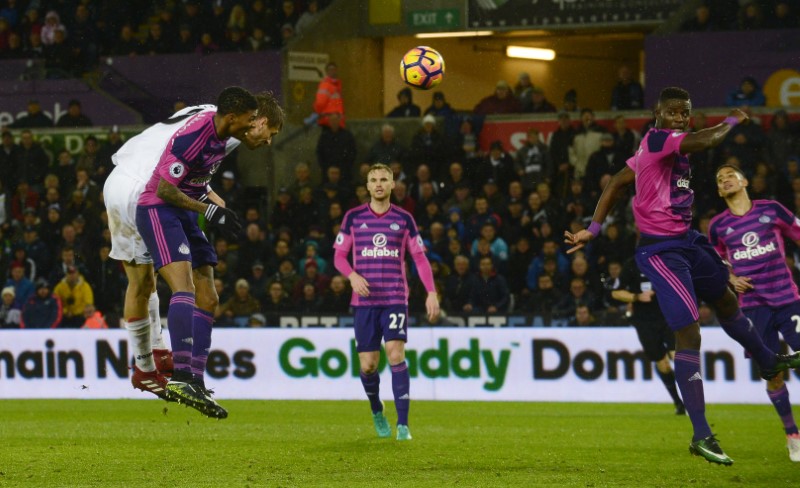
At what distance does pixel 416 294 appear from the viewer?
18000 millimetres

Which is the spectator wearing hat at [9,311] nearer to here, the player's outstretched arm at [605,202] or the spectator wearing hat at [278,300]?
the spectator wearing hat at [278,300]

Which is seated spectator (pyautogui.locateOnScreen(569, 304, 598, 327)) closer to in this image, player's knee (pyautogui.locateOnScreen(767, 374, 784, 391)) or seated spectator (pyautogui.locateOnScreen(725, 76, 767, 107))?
seated spectator (pyautogui.locateOnScreen(725, 76, 767, 107))

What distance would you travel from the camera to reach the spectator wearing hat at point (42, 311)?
1869 centimetres

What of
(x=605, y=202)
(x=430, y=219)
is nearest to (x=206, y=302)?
(x=605, y=202)

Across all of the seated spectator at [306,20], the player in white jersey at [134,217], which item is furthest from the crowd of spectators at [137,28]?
the player in white jersey at [134,217]

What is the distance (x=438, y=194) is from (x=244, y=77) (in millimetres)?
5661

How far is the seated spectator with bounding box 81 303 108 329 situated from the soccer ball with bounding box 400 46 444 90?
6797 mm

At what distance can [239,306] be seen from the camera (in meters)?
18.2

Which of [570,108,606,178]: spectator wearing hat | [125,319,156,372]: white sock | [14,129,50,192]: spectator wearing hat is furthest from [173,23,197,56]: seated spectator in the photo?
[125,319,156,372]: white sock

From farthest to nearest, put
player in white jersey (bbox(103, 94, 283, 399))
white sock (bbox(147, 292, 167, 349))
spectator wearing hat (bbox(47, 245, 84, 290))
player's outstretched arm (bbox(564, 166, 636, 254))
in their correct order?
spectator wearing hat (bbox(47, 245, 84, 290)) < white sock (bbox(147, 292, 167, 349)) < player in white jersey (bbox(103, 94, 283, 399)) < player's outstretched arm (bbox(564, 166, 636, 254))

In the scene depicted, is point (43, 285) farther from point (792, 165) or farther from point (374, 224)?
point (792, 165)

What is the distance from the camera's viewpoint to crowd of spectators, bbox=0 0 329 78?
24156mm

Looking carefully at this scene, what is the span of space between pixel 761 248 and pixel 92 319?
10742 mm

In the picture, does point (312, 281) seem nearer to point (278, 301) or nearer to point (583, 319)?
point (278, 301)
